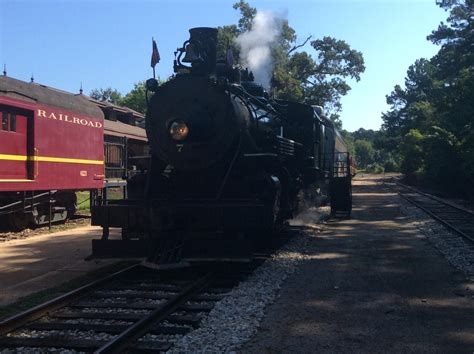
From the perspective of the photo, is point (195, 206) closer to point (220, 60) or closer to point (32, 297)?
point (32, 297)

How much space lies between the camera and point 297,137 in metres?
11.2

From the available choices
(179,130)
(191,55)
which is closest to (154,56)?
(191,55)

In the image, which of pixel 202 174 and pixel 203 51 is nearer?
pixel 202 174

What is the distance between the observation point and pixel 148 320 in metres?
5.00

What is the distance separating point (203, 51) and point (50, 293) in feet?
14.8

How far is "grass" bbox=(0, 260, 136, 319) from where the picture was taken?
18.9 ft

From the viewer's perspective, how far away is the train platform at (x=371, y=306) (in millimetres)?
4621

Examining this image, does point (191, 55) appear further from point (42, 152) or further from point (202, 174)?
point (42, 152)

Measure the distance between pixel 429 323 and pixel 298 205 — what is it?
5.46 meters

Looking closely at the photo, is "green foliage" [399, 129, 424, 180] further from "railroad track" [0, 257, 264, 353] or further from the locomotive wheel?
"railroad track" [0, 257, 264, 353]

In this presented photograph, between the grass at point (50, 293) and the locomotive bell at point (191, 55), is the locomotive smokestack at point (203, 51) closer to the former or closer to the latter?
the locomotive bell at point (191, 55)

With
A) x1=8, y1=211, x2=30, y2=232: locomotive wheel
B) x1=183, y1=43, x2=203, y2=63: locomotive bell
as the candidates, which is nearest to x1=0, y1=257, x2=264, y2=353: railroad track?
x1=183, y1=43, x2=203, y2=63: locomotive bell

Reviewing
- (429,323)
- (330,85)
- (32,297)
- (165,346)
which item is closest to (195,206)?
(32,297)

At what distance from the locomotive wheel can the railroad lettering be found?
2582 mm
